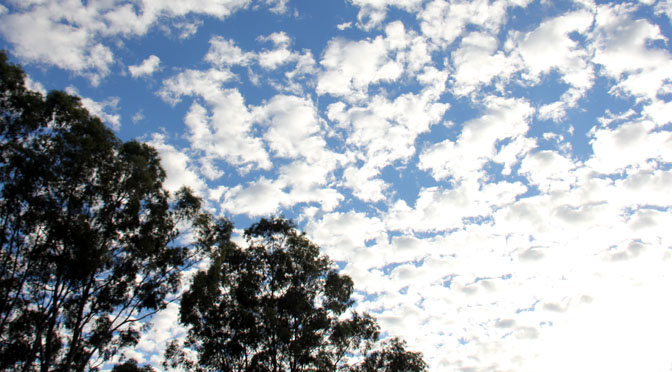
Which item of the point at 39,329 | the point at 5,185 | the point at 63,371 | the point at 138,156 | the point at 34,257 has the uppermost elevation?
the point at 138,156

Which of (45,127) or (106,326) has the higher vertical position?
(45,127)

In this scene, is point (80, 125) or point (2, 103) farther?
point (80, 125)

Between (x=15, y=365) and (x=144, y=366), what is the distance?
12.2m

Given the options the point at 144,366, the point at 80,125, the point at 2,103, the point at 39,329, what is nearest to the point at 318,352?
the point at 144,366

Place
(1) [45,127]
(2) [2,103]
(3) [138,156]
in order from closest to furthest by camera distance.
A: (2) [2,103] → (1) [45,127] → (3) [138,156]

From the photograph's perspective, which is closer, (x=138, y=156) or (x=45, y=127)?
(x=45, y=127)

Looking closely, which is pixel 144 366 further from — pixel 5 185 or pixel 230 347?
pixel 5 185

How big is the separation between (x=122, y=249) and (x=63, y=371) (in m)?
5.49

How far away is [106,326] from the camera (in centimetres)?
2047

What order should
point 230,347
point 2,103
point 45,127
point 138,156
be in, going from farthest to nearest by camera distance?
point 230,347, point 138,156, point 45,127, point 2,103

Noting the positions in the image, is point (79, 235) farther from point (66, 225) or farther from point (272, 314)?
point (272, 314)

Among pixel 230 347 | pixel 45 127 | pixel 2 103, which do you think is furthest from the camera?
pixel 230 347

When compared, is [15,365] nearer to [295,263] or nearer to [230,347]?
[230,347]

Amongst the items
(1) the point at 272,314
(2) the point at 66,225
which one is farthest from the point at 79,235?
(1) the point at 272,314
